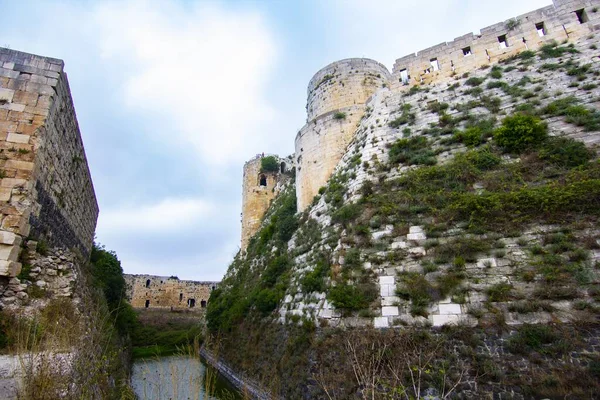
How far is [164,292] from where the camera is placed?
125ft

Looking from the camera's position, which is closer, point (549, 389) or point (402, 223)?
point (549, 389)

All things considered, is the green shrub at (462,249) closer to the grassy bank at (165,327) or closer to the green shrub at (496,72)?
the green shrub at (496,72)

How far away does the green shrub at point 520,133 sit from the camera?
955cm

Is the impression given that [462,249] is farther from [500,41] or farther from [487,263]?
[500,41]

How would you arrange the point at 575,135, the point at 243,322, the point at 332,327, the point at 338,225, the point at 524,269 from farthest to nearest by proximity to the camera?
the point at 243,322
the point at 338,225
the point at 575,135
the point at 332,327
the point at 524,269

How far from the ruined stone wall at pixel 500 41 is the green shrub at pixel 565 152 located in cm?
600

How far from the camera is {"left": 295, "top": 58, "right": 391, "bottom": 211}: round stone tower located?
15664mm

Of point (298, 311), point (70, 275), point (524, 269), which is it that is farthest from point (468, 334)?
point (70, 275)

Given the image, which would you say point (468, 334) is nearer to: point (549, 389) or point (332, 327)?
point (549, 389)

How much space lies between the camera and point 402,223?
30.8 ft

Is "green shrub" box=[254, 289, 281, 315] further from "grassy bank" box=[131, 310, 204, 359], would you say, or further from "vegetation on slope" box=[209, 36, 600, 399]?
"grassy bank" box=[131, 310, 204, 359]

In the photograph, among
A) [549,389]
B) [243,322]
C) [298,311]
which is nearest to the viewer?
[549,389]

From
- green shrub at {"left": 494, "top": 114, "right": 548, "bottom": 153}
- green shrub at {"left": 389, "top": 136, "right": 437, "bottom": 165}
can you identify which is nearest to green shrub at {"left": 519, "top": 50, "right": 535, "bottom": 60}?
green shrub at {"left": 494, "top": 114, "right": 548, "bottom": 153}

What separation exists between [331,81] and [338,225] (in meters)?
10.0
